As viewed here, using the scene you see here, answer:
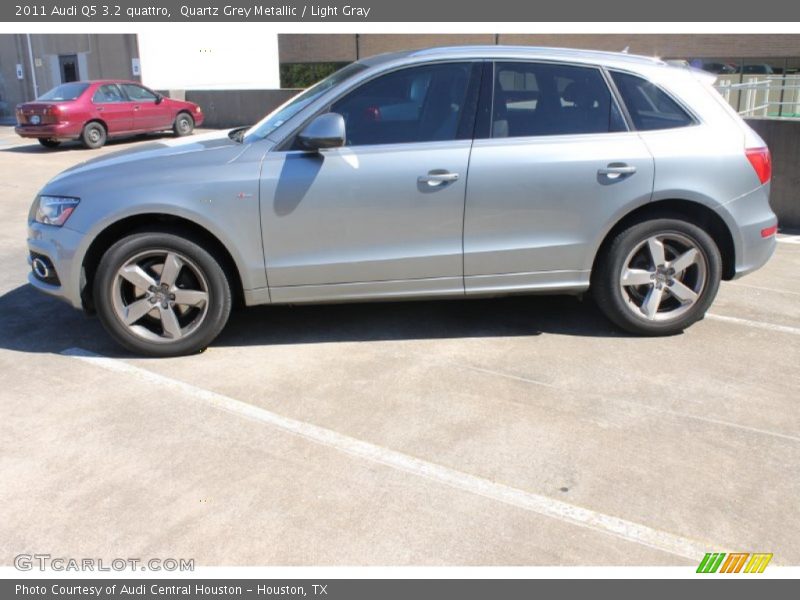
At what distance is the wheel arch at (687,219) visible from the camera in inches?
201

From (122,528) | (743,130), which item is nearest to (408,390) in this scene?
(122,528)

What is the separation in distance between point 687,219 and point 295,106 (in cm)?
269

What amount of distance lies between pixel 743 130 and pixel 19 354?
4.96 m

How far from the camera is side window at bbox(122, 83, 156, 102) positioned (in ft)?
60.3

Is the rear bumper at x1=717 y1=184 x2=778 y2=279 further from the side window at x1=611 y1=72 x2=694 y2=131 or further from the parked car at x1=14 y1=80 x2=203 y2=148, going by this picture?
the parked car at x1=14 y1=80 x2=203 y2=148

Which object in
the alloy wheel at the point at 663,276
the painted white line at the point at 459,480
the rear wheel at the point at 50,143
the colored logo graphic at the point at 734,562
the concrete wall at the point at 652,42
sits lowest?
the colored logo graphic at the point at 734,562

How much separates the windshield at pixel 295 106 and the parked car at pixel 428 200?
0.03 meters

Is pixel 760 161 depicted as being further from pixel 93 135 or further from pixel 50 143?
pixel 50 143

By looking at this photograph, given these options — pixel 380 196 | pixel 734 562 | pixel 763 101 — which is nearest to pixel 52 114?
pixel 380 196

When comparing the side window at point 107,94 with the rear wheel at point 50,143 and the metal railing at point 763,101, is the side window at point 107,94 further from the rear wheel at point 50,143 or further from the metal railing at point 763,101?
the metal railing at point 763,101

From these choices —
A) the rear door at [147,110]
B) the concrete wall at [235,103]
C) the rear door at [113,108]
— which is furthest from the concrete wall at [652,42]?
the rear door at [113,108]

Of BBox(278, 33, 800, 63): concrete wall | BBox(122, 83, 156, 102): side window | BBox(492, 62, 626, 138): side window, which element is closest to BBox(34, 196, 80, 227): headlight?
BBox(492, 62, 626, 138): side window

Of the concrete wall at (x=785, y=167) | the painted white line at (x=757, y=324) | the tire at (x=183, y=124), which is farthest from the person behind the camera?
the tire at (x=183, y=124)

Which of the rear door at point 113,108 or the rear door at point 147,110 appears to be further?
the rear door at point 147,110
